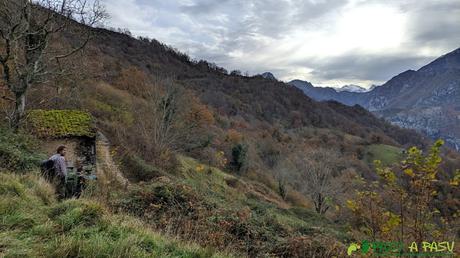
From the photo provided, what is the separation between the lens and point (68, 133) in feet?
41.3

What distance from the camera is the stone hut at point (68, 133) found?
12.3 metres

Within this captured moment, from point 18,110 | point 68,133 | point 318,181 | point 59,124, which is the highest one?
point 18,110

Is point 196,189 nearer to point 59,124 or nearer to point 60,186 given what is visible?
point 60,186

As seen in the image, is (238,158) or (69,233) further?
(238,158)

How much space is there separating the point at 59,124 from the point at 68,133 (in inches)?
22.9

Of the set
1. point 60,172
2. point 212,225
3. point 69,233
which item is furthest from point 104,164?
point 69,233

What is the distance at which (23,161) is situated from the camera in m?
9.10

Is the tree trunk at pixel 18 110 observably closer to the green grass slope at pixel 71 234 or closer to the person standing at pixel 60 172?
the person standing at pixel 60 172

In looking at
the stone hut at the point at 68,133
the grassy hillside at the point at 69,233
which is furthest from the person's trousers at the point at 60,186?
the stone hut at the point at 68,133

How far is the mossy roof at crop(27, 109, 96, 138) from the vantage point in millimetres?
12336

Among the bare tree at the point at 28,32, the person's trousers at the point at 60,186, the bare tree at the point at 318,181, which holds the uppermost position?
the bare tree at the point at 28,32

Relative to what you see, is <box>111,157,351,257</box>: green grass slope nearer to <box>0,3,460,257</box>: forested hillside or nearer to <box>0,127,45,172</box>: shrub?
<box>0,3,460,257</box>: forested hillside

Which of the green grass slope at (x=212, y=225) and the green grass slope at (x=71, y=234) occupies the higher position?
the green grass slope at (x=71, y=234)

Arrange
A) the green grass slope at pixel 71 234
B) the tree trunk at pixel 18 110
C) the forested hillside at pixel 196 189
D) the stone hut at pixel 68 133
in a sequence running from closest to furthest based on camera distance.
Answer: the green grass slope at pixel 71 234
the forested hillside at pixel 196 189
the tree trunk at pixel 18 110
the stone hut at pixel 68 133
